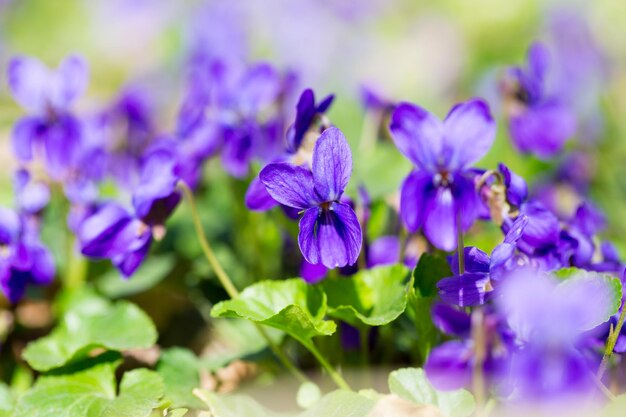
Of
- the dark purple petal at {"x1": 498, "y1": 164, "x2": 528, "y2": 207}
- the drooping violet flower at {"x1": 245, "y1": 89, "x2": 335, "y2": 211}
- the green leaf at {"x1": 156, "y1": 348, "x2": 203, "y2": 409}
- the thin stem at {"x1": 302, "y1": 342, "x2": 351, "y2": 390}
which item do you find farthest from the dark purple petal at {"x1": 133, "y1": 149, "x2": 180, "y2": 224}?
the dark purple petal at {"x1": 498, "y1": 164, "x2": 528, "y2": 207}

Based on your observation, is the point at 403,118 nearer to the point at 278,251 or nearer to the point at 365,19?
the point at 278,251

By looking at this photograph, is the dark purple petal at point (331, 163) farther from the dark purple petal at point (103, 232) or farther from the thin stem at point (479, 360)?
the dark purple petal at point (103, 232)

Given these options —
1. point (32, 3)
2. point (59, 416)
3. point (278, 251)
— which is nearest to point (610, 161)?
point (278, 251)

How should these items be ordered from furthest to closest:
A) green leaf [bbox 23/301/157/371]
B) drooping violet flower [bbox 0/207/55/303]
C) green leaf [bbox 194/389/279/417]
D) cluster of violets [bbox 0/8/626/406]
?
drooping violet flower [bbox 0/207/55/303] < green leaf [bbox 23/301/157/371] < green leaf [bbox 194/389/279/417] < cluster of violets [bbox 0/8/626/406]

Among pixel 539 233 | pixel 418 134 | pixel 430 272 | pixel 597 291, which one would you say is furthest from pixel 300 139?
pixel 597 291

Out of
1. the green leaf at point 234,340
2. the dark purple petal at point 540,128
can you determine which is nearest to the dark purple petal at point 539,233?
the green leaf at point 234,340

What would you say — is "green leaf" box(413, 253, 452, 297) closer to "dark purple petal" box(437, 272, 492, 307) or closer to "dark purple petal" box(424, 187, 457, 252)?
"dark purple petal" box(424, 187, 457, 252)

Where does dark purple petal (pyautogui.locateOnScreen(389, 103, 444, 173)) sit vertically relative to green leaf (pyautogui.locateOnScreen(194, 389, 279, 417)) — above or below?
above
